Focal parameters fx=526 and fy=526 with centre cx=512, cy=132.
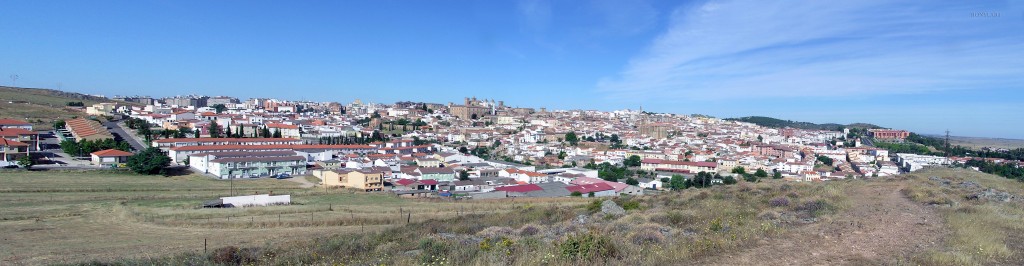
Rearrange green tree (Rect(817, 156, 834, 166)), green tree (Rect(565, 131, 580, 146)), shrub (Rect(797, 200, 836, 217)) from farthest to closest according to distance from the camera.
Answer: green tree (Rect(565, 131, 580, 146))
green tree (Rect(817, 156, 834, 166))
shrub (Rect(797, 200, 836, 217))

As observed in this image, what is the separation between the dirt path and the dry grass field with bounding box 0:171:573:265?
9.64m

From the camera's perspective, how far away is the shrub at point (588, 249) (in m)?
5.77

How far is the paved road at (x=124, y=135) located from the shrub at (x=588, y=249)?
150 feet

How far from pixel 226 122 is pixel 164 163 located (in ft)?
98.1

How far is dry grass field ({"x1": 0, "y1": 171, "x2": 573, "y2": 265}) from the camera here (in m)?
13.4

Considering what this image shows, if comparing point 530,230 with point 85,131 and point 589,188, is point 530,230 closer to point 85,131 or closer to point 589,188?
point 589,188

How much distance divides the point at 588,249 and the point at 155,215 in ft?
63.3

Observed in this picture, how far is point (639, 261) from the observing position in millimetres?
5637

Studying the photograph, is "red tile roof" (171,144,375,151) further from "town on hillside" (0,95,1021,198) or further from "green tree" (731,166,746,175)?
"green tree" (731,166,746,175)

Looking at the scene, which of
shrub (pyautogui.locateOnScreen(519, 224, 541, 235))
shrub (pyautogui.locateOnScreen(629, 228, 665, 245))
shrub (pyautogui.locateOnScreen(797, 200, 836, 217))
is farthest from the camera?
shrub (pyautogui.locateOnScreen(519, 224, 541, 235))

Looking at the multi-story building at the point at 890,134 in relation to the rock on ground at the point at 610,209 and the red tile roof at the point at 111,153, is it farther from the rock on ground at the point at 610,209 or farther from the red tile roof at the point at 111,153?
the red tile roof at the point at 111,153

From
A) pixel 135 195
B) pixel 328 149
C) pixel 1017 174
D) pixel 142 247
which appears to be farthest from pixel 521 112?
pixel 142 247

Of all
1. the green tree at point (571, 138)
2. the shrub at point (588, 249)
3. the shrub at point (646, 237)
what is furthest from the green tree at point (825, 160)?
the shrub at point (588, 249)

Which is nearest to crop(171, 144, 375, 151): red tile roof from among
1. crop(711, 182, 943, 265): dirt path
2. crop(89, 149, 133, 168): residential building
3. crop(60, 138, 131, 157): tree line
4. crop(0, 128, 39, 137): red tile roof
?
crop(89, 149, 133, 168): residential building
